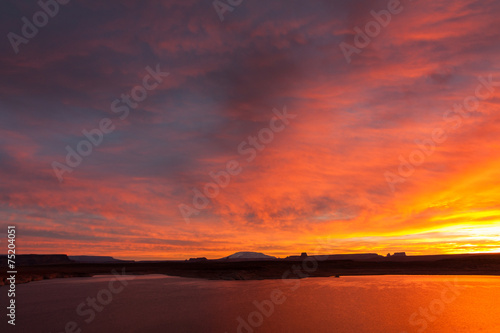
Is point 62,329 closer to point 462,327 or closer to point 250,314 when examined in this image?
point 250,314

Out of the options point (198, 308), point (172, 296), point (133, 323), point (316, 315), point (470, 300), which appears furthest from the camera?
point (172, 296)

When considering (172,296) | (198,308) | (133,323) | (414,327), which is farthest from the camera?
(172,296)

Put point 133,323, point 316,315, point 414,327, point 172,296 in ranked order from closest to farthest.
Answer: point 414,327 → point 133,323 → point 316,315 → point 172,296

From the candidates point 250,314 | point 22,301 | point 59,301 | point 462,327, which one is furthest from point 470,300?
point 22,301

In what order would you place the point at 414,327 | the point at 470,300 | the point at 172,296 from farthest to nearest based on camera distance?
the point at 172,296 → the point at 470,300 → the point at 414,327

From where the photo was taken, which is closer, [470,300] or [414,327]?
[414,327]

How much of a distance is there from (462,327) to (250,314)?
14.0 meters

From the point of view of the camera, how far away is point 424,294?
124ft

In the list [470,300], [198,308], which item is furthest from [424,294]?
[198,308]

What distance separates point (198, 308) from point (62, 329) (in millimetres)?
10680

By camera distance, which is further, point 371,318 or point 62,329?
point 371,318

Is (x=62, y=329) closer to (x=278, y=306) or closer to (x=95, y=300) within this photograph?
(x=95, y=300)

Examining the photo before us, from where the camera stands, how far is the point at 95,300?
3453 centimetres

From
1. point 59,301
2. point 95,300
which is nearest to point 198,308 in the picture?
point 95,300
